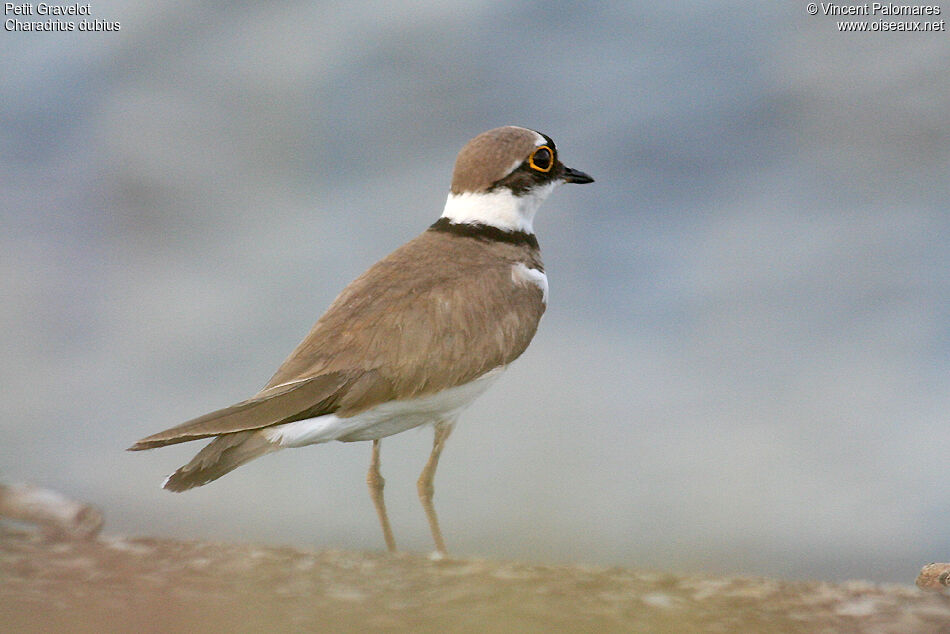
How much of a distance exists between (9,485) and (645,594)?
12.3 feet

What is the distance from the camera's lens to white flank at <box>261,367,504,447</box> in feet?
17.1

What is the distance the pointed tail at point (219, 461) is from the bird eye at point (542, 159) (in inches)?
104

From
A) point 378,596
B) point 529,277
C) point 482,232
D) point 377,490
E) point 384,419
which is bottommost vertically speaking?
point 378,596

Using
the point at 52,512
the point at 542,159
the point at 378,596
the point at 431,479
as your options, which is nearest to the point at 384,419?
the point at 431,479

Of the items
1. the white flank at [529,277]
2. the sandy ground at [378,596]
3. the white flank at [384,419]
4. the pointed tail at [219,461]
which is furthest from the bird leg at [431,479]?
the pointed tail at [219,461]

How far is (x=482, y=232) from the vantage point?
21.1 feet

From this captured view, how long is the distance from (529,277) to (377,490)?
1638mm

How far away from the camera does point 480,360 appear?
5734mm

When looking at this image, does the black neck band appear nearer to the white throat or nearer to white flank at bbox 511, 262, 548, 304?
the white throat

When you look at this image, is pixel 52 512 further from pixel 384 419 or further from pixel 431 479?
pixel 431 479

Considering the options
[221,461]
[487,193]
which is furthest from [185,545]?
[487,193]

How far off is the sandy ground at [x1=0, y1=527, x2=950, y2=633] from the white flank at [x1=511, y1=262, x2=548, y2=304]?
6.13 ft

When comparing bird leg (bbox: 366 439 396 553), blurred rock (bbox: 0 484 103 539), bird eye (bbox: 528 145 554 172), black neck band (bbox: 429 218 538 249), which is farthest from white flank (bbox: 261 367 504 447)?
bird eye (bbox: 528 145 554 172)

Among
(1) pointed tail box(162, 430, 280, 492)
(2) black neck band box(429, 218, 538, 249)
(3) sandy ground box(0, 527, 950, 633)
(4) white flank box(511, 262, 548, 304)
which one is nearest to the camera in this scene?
(3) sandy ground box(0, 527, 950, 633)
